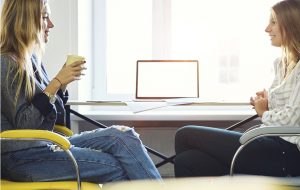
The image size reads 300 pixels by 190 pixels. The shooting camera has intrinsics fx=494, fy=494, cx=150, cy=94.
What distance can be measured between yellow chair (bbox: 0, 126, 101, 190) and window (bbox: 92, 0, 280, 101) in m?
1.66

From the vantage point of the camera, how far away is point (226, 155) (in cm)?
193

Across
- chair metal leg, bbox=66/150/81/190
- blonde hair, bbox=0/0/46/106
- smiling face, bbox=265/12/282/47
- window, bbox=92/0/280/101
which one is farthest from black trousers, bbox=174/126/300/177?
window, bbox=92/0/280/101

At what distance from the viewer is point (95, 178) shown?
170 centimetres

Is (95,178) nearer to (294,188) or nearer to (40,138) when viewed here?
(40,138)

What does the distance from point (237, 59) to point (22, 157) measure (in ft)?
6.26

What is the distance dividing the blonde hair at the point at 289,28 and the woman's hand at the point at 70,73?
815 millimetres

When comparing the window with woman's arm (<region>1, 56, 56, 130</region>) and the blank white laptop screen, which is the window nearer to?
the blank white laptop screen

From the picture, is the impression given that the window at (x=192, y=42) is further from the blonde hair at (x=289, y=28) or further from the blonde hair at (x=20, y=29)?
the blonde hair at (x=20, y=29)

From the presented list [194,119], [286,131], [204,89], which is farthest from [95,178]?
[204,89]

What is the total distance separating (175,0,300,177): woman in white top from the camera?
5.98 feet

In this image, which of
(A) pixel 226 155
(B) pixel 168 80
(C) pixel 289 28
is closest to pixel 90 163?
(A) pixel 226 155

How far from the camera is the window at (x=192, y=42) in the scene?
3236 millimetres

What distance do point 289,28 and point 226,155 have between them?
57cm

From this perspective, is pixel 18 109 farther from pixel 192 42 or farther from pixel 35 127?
pixel 192 42
